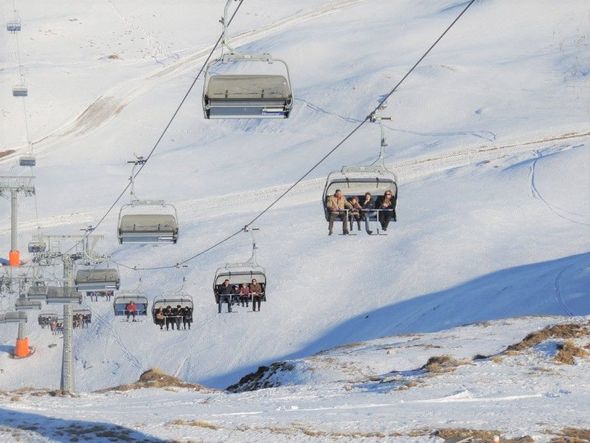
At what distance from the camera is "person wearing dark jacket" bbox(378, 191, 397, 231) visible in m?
19.0

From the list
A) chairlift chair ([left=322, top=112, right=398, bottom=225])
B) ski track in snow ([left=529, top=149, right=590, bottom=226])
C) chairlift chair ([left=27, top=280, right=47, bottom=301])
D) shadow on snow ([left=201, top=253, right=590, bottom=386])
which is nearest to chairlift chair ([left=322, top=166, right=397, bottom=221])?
chairlift chair ([left=322, top=112, right=398, bottom=225])

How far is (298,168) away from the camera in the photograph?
59.5 metres

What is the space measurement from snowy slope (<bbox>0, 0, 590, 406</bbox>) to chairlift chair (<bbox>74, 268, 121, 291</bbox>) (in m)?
5.96

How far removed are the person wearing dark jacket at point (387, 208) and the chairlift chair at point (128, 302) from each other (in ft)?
45.0

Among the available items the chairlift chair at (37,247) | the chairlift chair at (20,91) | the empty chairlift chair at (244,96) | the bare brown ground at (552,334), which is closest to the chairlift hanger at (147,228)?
the bare brown ground at (552,334)

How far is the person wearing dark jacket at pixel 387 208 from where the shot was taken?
62.4ft

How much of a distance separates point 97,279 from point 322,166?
30.4m

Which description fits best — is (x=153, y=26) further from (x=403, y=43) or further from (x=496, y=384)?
(x=496, y=384)

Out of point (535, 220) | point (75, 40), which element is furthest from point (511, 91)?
point (75, 40)

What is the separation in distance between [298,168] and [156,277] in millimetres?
17218

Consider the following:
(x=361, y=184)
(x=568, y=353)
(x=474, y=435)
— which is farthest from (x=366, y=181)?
(x=568, y=353)

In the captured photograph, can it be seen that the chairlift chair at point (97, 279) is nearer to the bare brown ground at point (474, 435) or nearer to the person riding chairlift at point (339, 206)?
the person riding chairlift at point (339, 206)

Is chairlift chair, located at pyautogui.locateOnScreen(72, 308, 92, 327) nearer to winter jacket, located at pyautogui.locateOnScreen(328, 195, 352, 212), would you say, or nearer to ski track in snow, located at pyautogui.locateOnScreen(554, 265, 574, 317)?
ski track in snow, located at pyautogui.locateOnScreen(554, 265, 574, 317)

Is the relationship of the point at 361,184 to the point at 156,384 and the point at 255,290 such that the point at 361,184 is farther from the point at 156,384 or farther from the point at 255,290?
the point at 156,384
